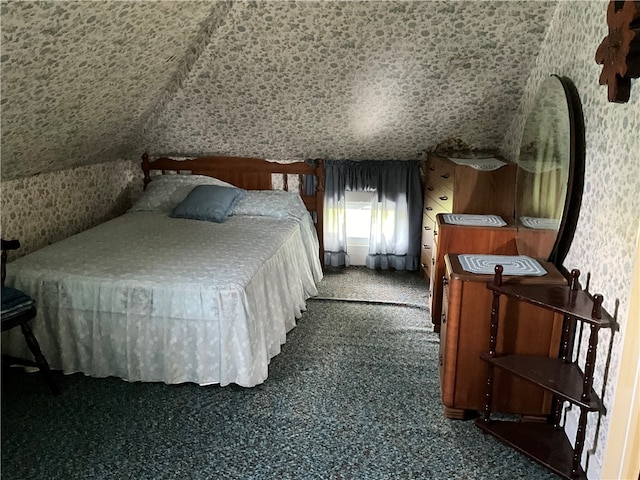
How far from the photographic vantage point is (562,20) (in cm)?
289

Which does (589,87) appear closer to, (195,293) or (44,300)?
(195,293)

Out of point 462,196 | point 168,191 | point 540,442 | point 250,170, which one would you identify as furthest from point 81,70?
point 540,442

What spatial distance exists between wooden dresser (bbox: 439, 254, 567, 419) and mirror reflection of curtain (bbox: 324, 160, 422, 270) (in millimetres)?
2072

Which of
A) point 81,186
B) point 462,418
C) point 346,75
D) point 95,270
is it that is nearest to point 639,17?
point 462,418

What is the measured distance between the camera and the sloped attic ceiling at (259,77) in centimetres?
258

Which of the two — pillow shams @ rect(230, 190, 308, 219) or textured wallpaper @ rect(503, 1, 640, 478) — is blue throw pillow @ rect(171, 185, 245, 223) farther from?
textured wallpaper @ rect(503, 1, 640, 478)

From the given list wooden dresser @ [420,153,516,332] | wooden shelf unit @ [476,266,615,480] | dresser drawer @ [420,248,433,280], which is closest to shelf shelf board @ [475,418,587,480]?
wooden shelf unit @ [476,266,615,480]

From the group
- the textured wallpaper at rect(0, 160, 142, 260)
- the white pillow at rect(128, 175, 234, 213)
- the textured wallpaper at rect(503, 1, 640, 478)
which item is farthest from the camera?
the white pillow at rect(128, 175, 234, 213)

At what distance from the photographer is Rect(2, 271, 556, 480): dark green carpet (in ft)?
7.31

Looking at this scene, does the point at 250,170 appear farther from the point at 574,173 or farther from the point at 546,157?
the point at 574,173

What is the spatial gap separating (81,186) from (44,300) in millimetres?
1389

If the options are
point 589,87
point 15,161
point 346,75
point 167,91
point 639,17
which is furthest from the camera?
point 167,91

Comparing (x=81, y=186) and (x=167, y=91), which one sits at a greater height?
(x=167, y=91)

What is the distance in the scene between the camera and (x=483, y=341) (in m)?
2.48
